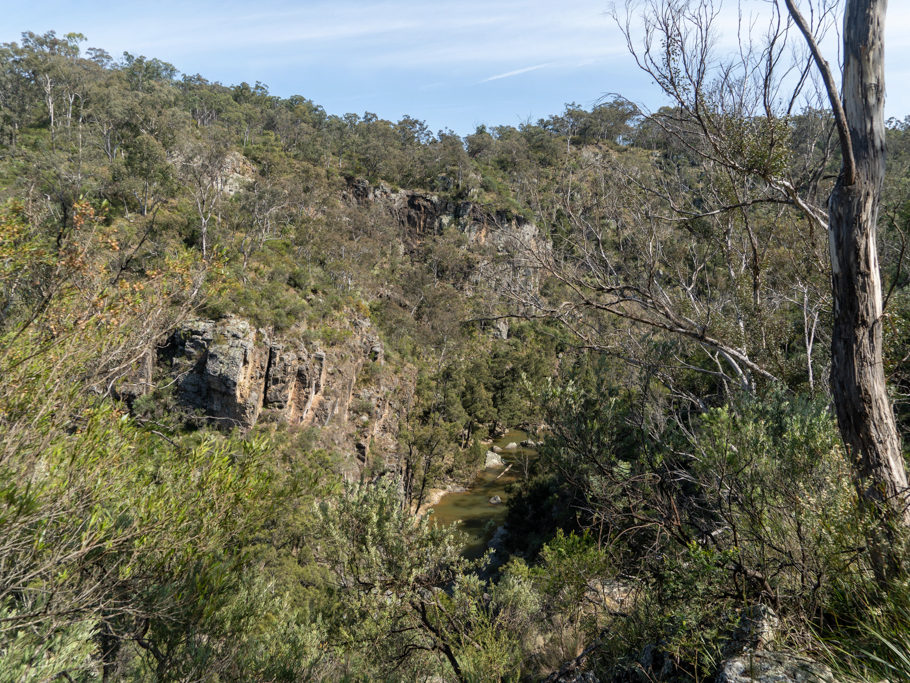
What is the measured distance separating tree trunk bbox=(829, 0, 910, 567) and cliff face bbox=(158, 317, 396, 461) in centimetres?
2040

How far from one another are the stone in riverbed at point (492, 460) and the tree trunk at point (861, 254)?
33.1 meters

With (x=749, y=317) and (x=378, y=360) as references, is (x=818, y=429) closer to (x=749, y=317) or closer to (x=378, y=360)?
(x=749, y=317)

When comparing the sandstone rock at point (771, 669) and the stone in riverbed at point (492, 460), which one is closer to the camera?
the sandstone rock at point (771, 669)

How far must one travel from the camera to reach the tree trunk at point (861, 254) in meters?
3.29

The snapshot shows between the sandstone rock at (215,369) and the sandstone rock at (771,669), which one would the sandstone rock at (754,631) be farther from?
the sandstone rock at (215,369)

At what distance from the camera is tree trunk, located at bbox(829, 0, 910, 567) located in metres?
3.29

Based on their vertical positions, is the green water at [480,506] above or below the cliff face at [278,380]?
below

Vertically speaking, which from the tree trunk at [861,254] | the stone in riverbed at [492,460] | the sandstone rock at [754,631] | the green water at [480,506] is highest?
the tree trunk at [861,254]

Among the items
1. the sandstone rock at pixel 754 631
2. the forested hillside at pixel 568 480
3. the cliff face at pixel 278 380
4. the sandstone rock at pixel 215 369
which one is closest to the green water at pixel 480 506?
the cliff face at pixel 278 380

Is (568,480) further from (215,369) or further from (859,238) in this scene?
(215,369)

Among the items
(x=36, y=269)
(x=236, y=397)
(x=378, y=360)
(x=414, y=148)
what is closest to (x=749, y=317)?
(x=36, y=269)

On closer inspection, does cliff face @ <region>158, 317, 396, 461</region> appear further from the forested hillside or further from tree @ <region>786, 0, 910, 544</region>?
tree @ <region>786, 0, 910, 544</region>

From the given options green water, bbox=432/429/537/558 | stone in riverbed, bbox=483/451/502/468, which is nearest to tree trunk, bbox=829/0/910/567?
green water, bbox=432/429/537/558

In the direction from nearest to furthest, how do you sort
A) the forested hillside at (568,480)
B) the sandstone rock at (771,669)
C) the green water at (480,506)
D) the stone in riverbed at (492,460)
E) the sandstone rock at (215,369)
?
the sandstone rock at (771,669)
the forested hillside at (568,480)
the sandstone rock at (215,369)
the green water at (480,506)
the stone in riverbed at (492,460)
